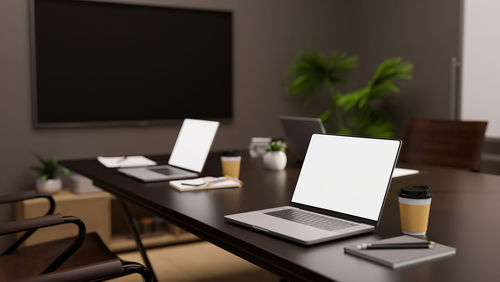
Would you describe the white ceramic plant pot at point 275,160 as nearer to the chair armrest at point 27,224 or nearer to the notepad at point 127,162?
the notepad at point 127,162

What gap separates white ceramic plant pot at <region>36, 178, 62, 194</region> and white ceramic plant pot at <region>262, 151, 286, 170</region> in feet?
6.51

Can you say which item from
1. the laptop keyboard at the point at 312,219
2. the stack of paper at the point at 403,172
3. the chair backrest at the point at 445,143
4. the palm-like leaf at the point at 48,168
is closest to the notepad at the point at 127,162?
the palm-like leaf at the point at 48,168

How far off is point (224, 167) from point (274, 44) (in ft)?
9.21

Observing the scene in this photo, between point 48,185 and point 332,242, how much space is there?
10.0ft

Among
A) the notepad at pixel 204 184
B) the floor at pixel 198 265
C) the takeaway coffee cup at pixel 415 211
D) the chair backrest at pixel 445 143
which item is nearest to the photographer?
the takeaway coffee cup at pixel 415 211

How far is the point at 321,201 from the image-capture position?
5.19ft

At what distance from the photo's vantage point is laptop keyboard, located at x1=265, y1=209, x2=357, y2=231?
142 centimetres

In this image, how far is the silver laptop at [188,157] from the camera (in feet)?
7.93

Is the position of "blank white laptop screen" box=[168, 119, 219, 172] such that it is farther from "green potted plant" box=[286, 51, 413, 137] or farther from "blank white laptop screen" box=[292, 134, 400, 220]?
"green potted plant" box=[286, 51, 413, 137]

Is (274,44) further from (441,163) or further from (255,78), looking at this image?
(441,163)

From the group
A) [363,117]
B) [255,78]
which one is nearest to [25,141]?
[255,78]

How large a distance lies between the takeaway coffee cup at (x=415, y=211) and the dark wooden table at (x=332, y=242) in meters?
0.04

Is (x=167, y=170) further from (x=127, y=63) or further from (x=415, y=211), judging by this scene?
(x=127, y=63)

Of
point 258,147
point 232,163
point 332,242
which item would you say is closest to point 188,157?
point 232,163
